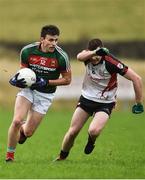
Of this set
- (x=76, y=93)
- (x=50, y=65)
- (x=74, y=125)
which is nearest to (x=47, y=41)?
(x=50, y=65)

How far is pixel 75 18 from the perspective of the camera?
172ft

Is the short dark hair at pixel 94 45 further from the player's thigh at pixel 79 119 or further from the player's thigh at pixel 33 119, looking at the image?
the player's thigh at pixel 33 119

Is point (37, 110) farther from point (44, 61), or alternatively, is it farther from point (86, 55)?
point (86, 55)

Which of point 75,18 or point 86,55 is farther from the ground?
point 86,55

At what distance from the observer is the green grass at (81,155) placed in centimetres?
1287

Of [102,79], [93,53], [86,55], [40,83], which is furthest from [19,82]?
[102,79]

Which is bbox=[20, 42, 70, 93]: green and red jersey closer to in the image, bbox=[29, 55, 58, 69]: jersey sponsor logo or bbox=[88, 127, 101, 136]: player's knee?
bbox=[29, 55, 58, 69]: jersey sponsor logo

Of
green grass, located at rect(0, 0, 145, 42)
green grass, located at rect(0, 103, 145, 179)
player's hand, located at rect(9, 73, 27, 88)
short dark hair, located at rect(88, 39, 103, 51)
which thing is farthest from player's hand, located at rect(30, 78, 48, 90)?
green grass, located at rect(0, 0, 145, 42)

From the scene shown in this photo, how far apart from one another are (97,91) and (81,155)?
2136mm

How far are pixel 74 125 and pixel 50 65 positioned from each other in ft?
3.82

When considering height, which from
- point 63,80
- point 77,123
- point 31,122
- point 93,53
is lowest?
point 31,122

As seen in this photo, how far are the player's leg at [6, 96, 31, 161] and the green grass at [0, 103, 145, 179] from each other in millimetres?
316

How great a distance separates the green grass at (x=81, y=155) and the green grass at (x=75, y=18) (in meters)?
22.7

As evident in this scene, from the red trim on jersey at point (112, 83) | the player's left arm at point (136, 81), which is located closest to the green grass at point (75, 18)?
the red trim on jersey at point (112, 83)
